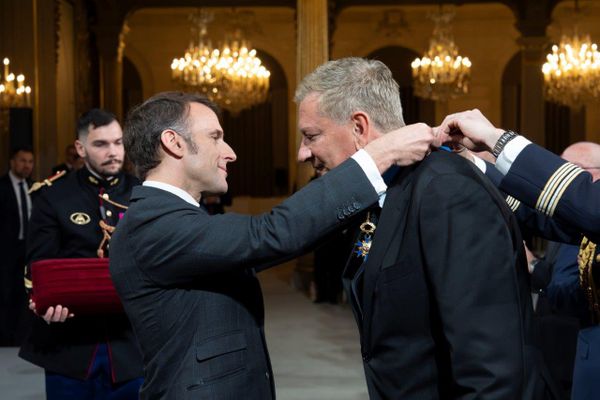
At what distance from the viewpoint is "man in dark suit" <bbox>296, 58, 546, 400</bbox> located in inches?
73.1

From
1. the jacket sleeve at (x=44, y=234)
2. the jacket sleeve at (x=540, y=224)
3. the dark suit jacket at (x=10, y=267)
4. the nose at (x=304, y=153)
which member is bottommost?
the dark suit jacket at (x=10, y=267)

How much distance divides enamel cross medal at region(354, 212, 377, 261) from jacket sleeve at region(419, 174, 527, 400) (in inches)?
9.2

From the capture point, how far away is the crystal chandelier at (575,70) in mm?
13500

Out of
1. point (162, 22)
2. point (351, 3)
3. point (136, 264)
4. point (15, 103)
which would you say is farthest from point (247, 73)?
point (136, 264)

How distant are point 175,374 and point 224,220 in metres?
0.40

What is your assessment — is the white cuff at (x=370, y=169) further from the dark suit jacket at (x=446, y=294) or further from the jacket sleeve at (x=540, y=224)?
the jacket sleeve at (x=540, y=224)

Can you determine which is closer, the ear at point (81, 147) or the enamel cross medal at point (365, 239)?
the enamel cross medal at point (365, 239)

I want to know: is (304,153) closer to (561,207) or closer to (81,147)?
(561,207)

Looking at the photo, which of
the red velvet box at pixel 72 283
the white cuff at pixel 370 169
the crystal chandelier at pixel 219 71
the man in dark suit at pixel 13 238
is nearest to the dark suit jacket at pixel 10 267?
the man in dark suit at pixel 13 238

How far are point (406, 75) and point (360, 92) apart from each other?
17834mm

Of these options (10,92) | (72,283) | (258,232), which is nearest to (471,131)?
(258,232)

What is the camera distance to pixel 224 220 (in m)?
2.15

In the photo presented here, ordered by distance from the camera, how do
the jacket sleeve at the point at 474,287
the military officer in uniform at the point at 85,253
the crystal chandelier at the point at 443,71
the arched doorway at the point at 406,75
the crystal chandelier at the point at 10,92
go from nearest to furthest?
1. the jacket sleeve at the point at 474,287
2. the military officer in uniform at the point at 85,253
3. the crystal chandelier at the point at 10,92
4. the crystal chandelier at the point at 443,71
5. the arched doorway at the point at 406,75

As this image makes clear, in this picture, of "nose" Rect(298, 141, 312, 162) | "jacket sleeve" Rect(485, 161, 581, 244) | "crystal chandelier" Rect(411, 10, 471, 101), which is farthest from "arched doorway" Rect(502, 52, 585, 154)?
"nose" Rect(298, 141, 312, 162)
